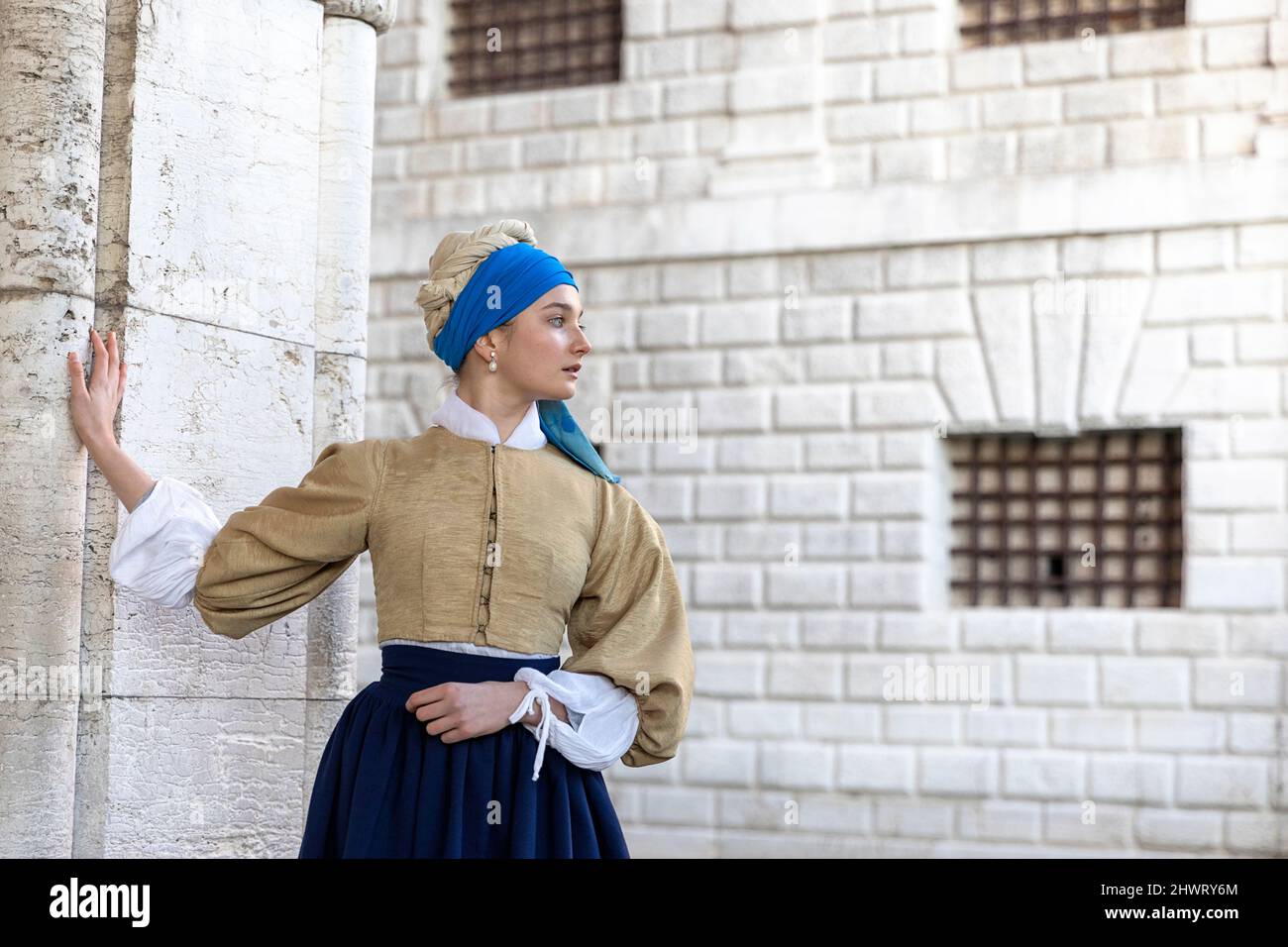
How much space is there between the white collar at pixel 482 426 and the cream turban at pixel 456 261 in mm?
134

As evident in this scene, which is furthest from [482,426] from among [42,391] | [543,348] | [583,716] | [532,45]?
[532,45]

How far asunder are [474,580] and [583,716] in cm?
30

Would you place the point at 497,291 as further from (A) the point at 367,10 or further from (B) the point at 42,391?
(A) the point at 367,10

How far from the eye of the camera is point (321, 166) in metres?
3.89

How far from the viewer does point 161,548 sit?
317 centimetres

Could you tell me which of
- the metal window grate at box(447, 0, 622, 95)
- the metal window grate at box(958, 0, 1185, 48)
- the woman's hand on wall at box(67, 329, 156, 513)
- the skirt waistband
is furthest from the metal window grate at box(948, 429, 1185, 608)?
the woman's hand on wall at box(67, 329, 156, 513)

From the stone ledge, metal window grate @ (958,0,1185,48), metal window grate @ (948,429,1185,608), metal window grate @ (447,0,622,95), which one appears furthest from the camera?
metal window grate @ (447,0,622,95)

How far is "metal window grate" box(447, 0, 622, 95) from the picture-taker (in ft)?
35.4

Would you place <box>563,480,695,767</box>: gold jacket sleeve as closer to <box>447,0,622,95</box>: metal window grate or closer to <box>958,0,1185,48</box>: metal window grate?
<box>958,0,1185,48</box>: metal window grate

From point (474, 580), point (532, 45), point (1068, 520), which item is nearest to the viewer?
point (474, 580)

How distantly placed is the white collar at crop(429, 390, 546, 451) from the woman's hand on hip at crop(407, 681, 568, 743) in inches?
18.4

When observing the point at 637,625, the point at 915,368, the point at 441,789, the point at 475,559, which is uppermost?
the point at 915,368

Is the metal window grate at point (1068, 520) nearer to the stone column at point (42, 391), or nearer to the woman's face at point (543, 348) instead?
the woman's face at point (543, 348)
